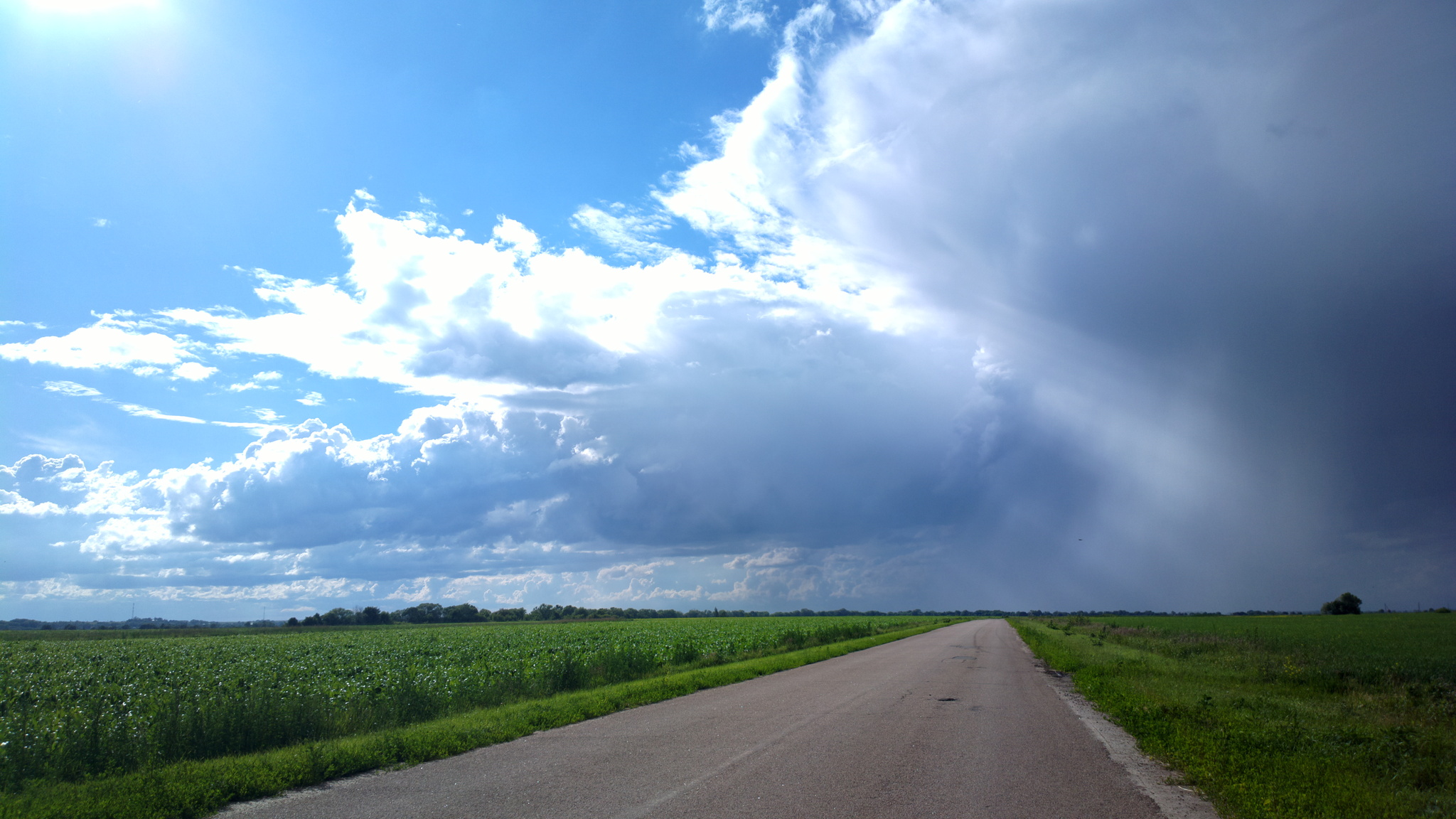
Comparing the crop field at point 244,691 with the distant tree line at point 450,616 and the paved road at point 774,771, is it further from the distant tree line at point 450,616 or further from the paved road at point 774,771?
the distant tree line at point 450,616

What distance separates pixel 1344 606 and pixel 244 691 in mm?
150577

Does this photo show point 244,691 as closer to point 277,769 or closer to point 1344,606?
point 277,769

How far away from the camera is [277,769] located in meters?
9.33

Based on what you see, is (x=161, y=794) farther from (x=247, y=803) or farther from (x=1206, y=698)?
(x=1206, y=698)

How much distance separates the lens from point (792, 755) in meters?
10.0

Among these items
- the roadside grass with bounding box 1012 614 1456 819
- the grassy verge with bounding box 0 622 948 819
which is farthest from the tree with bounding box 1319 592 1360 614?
the grassy verge with bounding box 0 622 948 819

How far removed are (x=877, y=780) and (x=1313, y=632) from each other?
57.9 metres

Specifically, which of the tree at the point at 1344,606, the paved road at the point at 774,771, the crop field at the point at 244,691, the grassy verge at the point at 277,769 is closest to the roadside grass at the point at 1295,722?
the paved road at the point at 774,771

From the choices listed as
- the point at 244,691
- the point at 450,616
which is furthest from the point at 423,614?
the point at 244,691

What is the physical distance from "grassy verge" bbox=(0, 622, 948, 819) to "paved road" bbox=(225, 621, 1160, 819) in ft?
1.56

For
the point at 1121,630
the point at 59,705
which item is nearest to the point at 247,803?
the point at 59,705

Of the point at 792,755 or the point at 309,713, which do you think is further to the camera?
the point at 309,713

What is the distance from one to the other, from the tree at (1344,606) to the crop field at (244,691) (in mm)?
126219

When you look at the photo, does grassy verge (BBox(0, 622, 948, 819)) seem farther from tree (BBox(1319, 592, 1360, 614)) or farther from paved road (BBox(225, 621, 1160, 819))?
tree (BBox(1319, 592, 1360, 614))
